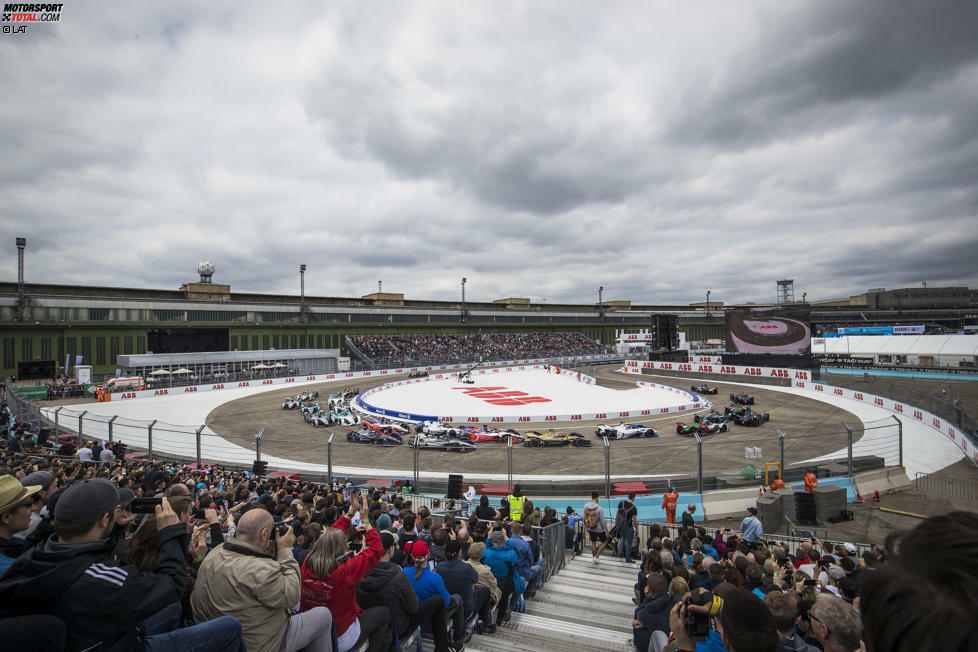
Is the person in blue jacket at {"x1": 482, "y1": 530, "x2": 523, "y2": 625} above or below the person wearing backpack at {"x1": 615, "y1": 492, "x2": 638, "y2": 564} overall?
above

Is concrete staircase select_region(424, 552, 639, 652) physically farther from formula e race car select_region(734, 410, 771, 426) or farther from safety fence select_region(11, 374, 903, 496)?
formula e race car select_region(734, 410, 771, 426)

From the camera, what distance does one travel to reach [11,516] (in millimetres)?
3293

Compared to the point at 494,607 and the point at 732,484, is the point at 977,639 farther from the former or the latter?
the point at 732,484

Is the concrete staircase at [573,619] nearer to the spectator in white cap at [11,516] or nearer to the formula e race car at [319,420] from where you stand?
the spectator in white cap at [11,516]

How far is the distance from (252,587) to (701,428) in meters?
26.9

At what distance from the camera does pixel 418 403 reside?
120ft

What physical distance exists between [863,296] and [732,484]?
15286 cm

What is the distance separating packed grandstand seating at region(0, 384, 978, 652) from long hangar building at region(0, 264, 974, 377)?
5851 centimetres

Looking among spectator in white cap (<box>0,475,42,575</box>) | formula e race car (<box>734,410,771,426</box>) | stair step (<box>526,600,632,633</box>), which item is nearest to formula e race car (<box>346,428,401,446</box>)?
stair step (<box>526,600,632,633</box>)

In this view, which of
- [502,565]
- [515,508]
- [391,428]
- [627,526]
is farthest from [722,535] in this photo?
[391,428]

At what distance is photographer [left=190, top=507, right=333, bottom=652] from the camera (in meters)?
3.44

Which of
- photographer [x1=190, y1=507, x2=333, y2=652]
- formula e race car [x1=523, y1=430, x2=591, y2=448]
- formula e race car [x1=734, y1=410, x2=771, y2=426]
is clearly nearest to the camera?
photographer [x1=190, y1=507, x2=333, y2=652]

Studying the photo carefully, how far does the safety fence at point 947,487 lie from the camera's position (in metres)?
16.2

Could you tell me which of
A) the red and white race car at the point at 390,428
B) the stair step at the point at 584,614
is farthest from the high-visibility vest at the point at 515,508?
the red and white race car at the point at 390,428
